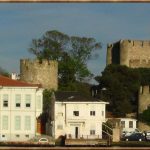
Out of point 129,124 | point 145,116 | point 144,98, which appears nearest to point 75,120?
point 129,124

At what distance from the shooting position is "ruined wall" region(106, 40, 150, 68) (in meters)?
45.1

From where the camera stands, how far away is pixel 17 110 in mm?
23172

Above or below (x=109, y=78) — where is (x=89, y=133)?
below

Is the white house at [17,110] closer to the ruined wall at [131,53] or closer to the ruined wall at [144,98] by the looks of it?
the ruined wall at [144,98]

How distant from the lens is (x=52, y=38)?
1457 inches

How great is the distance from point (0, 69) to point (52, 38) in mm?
3062

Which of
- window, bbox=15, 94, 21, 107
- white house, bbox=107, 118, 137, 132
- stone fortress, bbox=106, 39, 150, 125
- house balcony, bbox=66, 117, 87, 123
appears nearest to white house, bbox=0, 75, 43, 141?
window, bbox=15, 94, 21, 107

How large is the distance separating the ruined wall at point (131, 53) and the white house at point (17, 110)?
20.6 m

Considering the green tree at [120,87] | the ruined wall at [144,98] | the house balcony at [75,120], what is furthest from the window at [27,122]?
the ruined wall at [144,98]

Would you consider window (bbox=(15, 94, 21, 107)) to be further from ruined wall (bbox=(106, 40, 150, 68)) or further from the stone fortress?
ruined wall (bbox=(106, 40, 150, 68))

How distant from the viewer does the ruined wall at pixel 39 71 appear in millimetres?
34531

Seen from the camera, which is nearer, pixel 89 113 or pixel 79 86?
pixel 89 113

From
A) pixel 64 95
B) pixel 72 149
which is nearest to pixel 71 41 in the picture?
pixel 64 95

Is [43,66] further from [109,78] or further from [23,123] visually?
[23,123]
